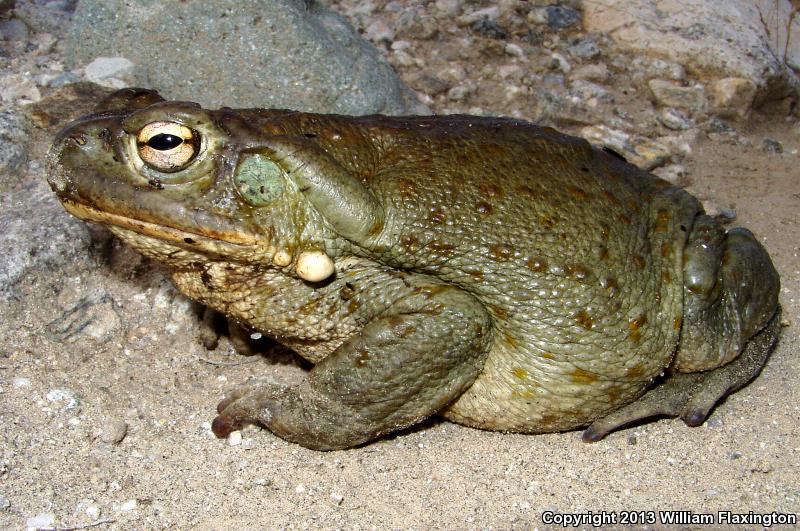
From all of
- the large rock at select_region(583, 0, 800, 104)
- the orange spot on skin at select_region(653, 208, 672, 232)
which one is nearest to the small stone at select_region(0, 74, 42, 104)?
the orange spot on skin at select_region(653, 208, 672, 232)

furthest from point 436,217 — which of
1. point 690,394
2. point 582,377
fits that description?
point 690,394

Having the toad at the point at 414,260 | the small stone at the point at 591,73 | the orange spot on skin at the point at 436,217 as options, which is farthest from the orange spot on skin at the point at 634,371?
the small stone at the point at 591,73

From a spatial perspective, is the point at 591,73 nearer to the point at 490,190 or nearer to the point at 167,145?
the point at 490,190

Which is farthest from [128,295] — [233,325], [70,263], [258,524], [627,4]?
[627,4]

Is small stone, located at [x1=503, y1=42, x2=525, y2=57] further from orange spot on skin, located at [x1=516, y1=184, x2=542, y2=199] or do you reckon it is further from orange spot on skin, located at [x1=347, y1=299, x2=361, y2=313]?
orange spot on skin, located at [x1=347, y1=299, x2=361, y2=313]

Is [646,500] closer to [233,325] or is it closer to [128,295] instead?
[233,325]

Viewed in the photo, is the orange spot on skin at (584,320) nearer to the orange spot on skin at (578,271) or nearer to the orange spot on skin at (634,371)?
the orange spot on skin at (578,271)
